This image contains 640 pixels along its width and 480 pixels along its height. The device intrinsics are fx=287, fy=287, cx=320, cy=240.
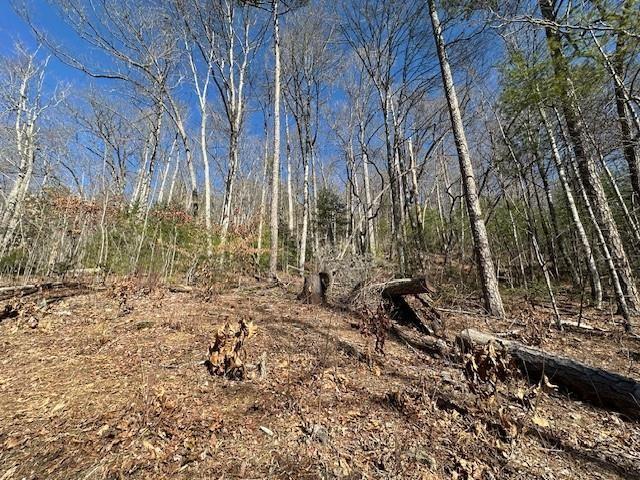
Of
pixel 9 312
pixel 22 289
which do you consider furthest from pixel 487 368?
pixel 22 289

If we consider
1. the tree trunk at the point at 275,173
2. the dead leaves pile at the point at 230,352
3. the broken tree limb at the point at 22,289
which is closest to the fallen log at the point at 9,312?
the broken tree limb at the point at 22,289

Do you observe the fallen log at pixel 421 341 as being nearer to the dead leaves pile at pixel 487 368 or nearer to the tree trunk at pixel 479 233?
the dead leaves pile at pixel 487 368

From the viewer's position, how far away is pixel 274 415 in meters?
2.30

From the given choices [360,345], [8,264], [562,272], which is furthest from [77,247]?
[562,272]

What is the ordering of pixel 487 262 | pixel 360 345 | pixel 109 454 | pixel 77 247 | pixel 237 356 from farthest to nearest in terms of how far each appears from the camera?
pixel 77 247 → pixel 487 262 → pixel 360 345 → pixel 237 356 → pixel 109 454

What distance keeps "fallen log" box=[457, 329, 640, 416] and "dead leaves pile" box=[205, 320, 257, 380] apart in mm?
2288

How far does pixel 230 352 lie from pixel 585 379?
3.52m

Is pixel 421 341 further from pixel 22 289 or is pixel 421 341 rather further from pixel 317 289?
pixel 22 289

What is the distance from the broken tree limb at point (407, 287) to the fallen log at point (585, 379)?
118cm

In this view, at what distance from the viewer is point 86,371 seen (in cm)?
278

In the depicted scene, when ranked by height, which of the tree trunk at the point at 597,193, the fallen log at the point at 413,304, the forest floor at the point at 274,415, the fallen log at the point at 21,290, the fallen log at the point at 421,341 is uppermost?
the tree trunk at the point at 597,193

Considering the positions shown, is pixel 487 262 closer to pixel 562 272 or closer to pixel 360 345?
pixel 360 345

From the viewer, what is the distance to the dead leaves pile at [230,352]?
8.92ft

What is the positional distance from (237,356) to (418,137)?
500 inches
